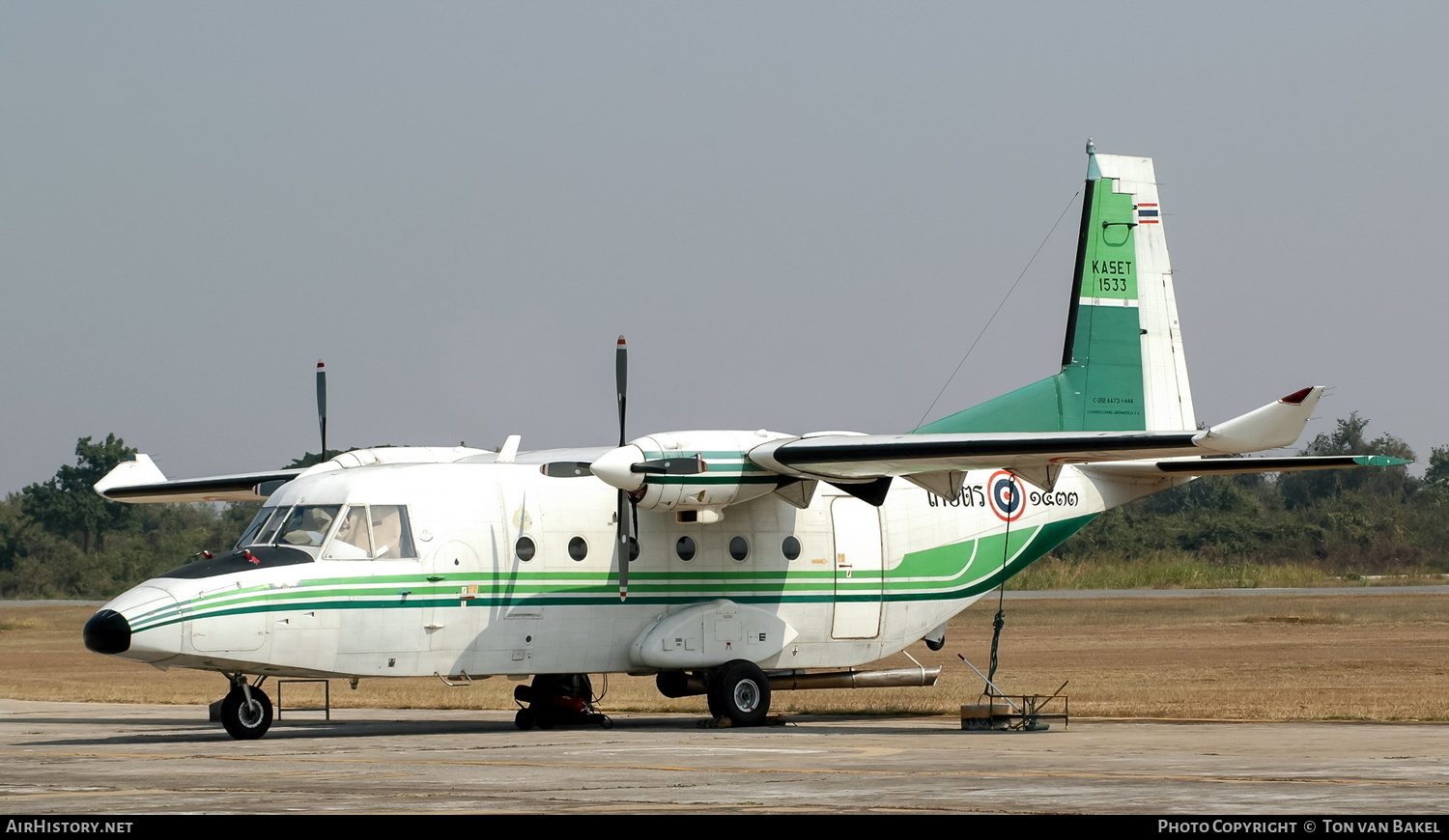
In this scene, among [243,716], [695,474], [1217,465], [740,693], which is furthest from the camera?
[1217,465]

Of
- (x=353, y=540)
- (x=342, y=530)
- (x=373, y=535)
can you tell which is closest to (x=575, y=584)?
(x=373, y=535)

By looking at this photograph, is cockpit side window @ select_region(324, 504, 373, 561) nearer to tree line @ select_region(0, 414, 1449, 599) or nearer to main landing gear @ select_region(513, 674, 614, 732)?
main landing gear @ select_region(513, 674, 614, 732)

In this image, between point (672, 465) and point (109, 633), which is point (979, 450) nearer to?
point (672, 465)

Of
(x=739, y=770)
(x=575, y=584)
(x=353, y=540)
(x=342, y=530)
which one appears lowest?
(x=739, y=770)

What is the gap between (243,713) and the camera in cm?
1778

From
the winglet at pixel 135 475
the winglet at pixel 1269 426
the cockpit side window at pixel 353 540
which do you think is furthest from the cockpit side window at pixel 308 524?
the winglet at pixel 1269 426

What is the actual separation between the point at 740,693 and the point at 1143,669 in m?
11.8

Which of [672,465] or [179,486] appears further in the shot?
[179,486]

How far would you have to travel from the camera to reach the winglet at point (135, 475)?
984 inches

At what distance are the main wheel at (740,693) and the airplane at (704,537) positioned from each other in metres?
0.03

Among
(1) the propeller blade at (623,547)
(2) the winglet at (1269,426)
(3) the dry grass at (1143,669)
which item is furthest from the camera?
(3) the dry grass at (1143,669)

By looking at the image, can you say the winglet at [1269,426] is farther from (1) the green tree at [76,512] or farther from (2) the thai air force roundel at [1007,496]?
(1) the green tree at [76,512]

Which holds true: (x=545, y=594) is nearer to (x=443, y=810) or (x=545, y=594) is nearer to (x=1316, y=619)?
(x=443, y=810)

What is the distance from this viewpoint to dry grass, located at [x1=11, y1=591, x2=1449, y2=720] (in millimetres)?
23031
